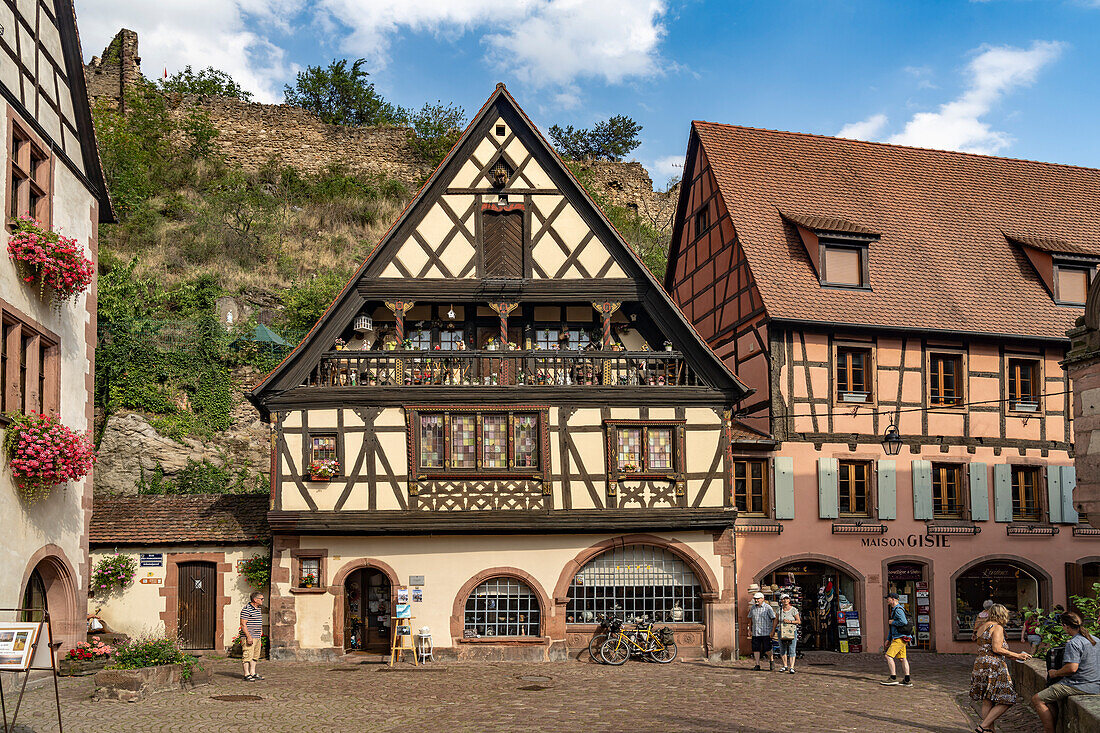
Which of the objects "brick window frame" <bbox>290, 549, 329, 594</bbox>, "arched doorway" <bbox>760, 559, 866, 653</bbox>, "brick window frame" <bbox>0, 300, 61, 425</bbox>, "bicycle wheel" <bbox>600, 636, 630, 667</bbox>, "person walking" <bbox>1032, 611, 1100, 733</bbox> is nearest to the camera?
"person walking" <bbox>1032, 611, 1100, 733</bbox>

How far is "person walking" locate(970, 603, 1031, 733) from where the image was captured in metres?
11.7

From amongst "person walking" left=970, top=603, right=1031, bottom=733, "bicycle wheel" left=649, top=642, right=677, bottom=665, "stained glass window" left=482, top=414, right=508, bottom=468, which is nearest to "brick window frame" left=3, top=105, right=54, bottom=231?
"stained glass window" left=482, top=414, right=508, bottom=468

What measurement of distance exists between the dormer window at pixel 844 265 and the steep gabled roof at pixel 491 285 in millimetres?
5035

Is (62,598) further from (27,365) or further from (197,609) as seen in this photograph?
(27,365)

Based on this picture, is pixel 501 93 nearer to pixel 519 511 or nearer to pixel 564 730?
pixel 519 511

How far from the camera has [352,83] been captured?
47.3 metres

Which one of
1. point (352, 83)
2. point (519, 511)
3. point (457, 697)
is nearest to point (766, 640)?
point (519, 511)

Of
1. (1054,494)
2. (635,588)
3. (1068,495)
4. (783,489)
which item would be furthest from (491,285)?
(1068,495)

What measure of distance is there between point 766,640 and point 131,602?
37.4 ft

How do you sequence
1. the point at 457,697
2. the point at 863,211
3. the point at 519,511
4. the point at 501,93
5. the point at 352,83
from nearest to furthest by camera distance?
the point at 457,697 → the point at 519,511 → the point at 501,93 → the point at 863,211 → the point at 352,83

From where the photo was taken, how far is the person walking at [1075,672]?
1071 cm

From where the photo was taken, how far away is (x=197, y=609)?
20125 millimetres

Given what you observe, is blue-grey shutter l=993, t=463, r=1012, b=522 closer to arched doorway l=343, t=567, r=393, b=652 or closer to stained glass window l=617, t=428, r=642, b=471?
stained glass window l=617, t=428, r=642, b=471

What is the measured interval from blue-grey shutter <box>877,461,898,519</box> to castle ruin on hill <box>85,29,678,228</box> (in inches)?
962
